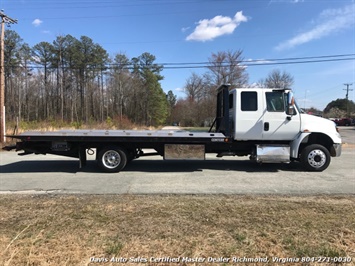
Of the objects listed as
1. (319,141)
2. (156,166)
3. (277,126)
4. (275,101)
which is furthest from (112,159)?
(319,141)

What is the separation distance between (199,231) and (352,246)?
6.25ft

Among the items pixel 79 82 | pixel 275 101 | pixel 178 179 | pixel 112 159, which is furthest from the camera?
pixel 79 82

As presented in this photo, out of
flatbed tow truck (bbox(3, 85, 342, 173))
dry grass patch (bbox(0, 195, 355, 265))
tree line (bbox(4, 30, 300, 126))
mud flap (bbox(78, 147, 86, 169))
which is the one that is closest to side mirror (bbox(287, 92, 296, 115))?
flatbed tow truck (bbox(3, 85, 342, 173))

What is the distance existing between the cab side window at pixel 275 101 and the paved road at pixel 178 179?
1.92 m

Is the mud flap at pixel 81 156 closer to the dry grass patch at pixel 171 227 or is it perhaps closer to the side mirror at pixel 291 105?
the dry grass patch at pixel 171 227

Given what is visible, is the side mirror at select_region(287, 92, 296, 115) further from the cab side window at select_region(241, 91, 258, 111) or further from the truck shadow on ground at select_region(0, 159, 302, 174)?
the truck shadow on ground at select_region(0, 159, 302, 174)

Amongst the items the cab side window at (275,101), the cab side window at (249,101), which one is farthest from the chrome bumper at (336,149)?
the cab side window at (249,101)

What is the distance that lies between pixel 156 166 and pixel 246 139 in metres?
3.13

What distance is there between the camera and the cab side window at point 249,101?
30.0 feet

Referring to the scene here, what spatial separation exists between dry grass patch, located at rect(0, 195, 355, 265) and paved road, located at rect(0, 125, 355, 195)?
80 centimetres

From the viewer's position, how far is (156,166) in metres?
10.2

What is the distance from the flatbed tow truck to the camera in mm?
9008

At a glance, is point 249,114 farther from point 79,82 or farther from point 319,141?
point 79,82

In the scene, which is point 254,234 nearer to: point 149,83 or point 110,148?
point 110,148
